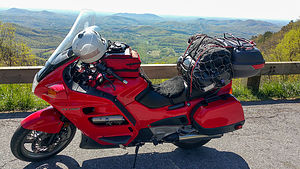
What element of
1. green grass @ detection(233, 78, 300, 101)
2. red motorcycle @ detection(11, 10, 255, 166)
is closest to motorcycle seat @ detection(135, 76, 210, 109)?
red motorcycle @ detection(11, 10, 255, 166)

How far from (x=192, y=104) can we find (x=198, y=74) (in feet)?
1.40

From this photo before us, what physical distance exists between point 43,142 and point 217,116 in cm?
211

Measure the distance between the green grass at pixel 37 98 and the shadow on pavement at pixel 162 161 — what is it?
174 cm

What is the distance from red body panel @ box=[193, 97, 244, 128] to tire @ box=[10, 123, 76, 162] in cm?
160

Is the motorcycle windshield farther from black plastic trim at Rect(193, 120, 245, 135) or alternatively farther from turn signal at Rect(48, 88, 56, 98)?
black plastic trim at Rect(193, 120, 245, 135)

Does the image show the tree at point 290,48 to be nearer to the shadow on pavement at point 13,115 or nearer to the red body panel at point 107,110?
the red body panel at point 107,110

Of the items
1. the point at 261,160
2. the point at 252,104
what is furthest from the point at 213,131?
the point at 252,104

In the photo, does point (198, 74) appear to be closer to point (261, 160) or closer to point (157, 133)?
point (157, 133)

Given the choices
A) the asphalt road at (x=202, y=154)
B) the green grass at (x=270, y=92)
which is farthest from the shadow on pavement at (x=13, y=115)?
the green grass at (x=270, y=92)

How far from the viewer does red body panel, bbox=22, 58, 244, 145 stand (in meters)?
2.36

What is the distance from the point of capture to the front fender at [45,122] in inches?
97.0

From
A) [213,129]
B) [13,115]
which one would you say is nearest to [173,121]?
[213,129]

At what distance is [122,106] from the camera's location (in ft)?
8.11

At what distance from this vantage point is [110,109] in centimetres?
243
